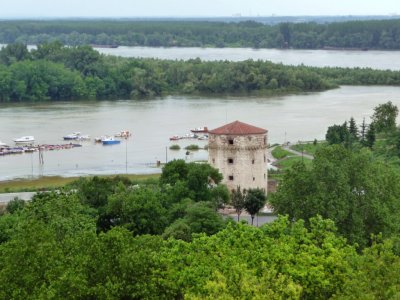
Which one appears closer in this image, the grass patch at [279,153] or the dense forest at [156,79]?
the grass patch at [279,153]

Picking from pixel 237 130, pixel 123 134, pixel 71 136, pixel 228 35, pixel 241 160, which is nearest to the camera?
pixel 241 160

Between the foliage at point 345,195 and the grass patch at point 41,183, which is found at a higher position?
the foliage at point 345,195

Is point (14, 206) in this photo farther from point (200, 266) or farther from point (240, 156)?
point (200, 266)

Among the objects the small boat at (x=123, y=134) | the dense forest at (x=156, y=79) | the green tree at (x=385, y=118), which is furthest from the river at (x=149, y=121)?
the dense forest at (x=156, y=79)

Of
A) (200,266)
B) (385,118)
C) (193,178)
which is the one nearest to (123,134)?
(385,118)

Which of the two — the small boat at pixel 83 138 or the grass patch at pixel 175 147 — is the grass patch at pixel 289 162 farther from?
the small boat at pixel 83 138

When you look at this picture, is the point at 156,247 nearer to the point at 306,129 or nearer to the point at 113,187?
the point at 113,187
